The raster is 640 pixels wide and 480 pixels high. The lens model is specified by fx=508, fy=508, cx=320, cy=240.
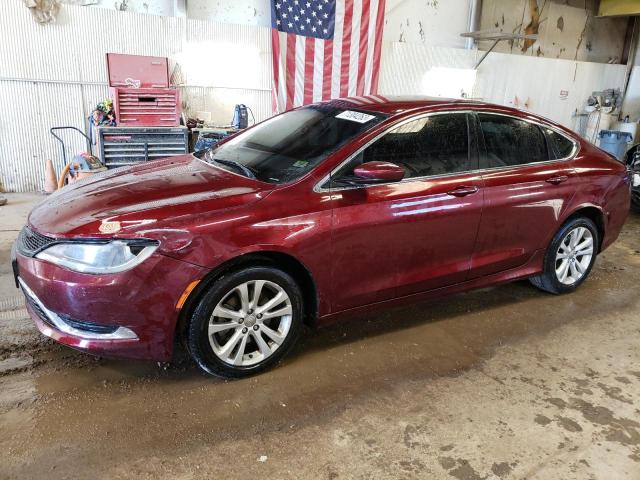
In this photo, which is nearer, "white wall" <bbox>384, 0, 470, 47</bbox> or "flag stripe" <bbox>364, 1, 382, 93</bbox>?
"flag stripe" <bbox>364, 1, 382, 93</bbox>

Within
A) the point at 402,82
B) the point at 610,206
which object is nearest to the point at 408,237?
the point at 610,206

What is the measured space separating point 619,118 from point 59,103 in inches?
425

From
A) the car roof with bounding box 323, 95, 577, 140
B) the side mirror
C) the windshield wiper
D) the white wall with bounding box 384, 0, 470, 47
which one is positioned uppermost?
the white wall with bounding box 384, 0, 470, 47

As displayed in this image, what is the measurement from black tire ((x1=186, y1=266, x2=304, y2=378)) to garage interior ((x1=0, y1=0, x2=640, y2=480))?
85mm

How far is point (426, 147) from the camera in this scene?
2.95 metres

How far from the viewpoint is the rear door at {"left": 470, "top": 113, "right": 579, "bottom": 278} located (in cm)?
316

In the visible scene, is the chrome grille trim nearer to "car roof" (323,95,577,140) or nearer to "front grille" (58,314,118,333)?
"front grille" (58,314,118,333)

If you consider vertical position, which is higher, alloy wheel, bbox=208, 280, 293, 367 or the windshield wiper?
the windshield wiper

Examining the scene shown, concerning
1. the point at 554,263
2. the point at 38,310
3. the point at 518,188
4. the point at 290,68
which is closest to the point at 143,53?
the point at 290,68

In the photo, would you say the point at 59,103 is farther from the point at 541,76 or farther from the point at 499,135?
the point at 541,76

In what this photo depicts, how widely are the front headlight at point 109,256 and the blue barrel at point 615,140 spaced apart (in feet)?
32.3

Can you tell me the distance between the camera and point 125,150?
5641 mm

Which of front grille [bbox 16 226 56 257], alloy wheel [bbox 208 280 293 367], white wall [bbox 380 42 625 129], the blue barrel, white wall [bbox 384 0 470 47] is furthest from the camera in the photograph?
the blue barrel

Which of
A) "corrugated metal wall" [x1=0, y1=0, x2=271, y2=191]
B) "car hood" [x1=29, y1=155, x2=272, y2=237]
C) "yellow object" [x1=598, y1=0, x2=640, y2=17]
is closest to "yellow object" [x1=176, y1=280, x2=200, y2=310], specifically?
"car hood" [x1=29, y1=155, x2=272, y2=237]
